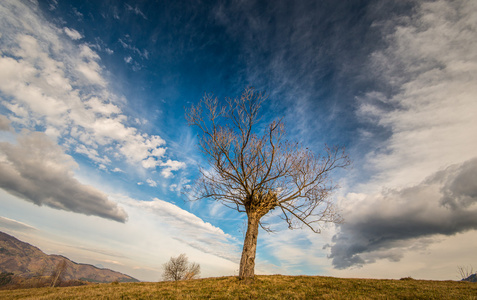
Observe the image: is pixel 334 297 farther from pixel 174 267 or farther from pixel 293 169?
pixel 174 267

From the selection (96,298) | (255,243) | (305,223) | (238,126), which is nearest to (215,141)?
(238,126)

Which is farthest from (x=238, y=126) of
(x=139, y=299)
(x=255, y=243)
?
(x=139, y=299)

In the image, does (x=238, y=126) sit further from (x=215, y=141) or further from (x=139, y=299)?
(x=139, y=299)

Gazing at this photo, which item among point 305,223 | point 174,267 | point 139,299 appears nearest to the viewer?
point 139,299

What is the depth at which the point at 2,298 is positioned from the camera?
12.7 m

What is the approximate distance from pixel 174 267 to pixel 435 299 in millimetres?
69262

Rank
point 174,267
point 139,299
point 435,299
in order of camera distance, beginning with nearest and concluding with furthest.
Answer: point 435,299
point 139,299
point 174,267

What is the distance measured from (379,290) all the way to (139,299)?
12212 mm

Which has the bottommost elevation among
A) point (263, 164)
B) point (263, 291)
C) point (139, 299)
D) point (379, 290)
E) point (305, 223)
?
point (139, 299)

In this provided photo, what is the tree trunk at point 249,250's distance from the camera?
13.6 metres

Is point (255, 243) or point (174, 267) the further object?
point (174, 267)

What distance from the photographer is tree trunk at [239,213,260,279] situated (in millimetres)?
13625

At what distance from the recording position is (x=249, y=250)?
46.6ft

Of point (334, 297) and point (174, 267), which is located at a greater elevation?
point (334, 297)
